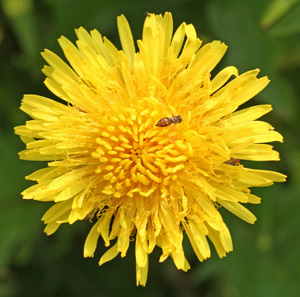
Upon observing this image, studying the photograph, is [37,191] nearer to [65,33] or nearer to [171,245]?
[171,245]

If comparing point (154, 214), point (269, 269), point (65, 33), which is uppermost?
point (65, 33)

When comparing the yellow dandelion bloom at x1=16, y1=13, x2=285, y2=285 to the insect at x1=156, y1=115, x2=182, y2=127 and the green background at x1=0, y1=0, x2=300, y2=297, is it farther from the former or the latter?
the green background at x1=0, y1=0, x2=300, y2=297

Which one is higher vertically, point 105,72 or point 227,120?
point 105,72

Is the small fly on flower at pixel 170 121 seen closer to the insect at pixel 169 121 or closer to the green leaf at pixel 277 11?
the insect at pixel 169 121

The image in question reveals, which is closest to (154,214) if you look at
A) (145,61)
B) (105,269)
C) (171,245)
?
(171,245)

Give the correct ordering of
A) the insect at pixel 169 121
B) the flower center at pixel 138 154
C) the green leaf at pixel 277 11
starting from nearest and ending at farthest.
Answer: the insect at pixel 169 121 → the flower center at pixel 138 154 → the green leaf at pixel 277 11

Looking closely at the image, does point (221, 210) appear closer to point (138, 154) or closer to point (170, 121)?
point (138, 154)

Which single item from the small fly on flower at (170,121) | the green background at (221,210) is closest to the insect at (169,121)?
the small fly on flower at (170,121)
